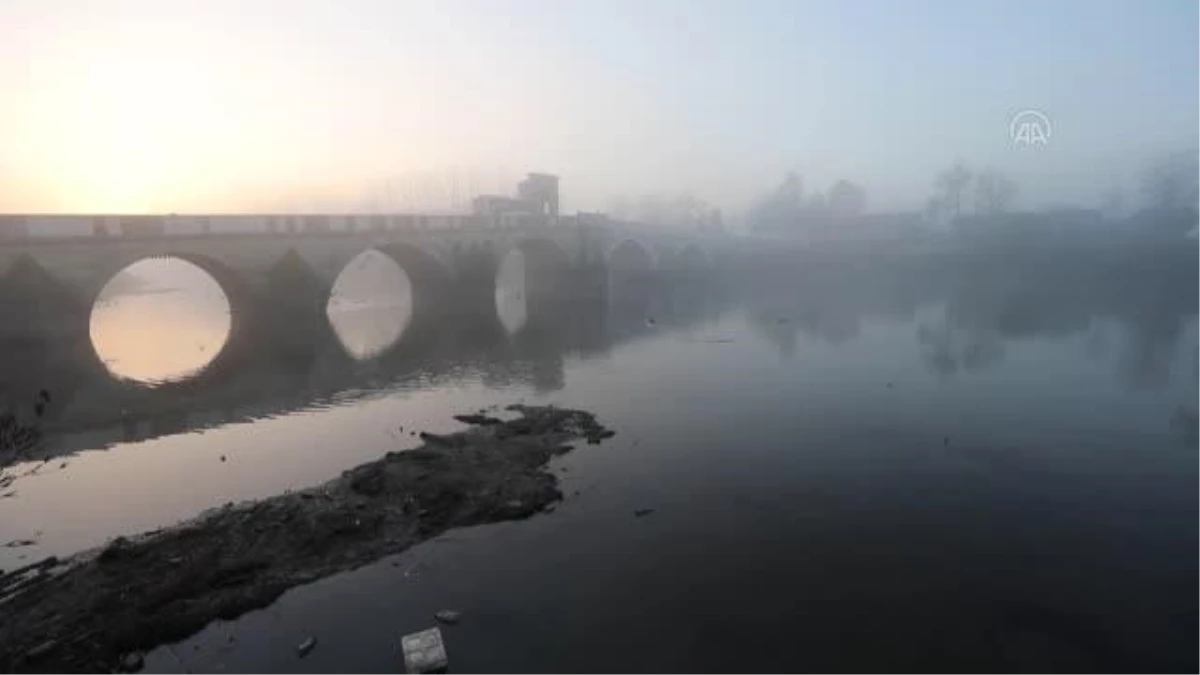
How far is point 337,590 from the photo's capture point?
1653 cm

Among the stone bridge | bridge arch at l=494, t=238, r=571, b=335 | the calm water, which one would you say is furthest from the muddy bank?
bridge arch at l=494, t=238, r=571, b=335

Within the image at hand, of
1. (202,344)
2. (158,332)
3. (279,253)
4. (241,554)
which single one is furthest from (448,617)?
(158,332)

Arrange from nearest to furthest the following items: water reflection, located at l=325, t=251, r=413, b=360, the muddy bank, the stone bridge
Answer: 1. the muddy bank
2. the stone bridge
3. water reflection, located at l=325, t=251, r=413, b=360

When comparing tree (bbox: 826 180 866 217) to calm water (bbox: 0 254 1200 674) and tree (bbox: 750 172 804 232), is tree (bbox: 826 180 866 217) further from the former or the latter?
calm water (bbox: 0 254 1200 674)

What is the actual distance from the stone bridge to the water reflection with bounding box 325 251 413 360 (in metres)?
5.83

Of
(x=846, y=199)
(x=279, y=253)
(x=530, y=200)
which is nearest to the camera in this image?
(x=279, y=253)

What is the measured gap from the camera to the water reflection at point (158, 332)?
51688 millimetres

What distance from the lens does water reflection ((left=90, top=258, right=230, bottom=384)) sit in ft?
170

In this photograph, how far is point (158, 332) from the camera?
76.8 m

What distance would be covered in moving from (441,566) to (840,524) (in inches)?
473

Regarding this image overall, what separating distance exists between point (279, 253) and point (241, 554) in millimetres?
54707

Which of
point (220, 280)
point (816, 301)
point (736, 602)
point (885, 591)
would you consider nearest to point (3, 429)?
point (736, 602)

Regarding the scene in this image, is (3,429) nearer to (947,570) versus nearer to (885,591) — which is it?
(885,591)

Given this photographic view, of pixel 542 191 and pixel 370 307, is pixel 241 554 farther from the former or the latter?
pixel 542 191
